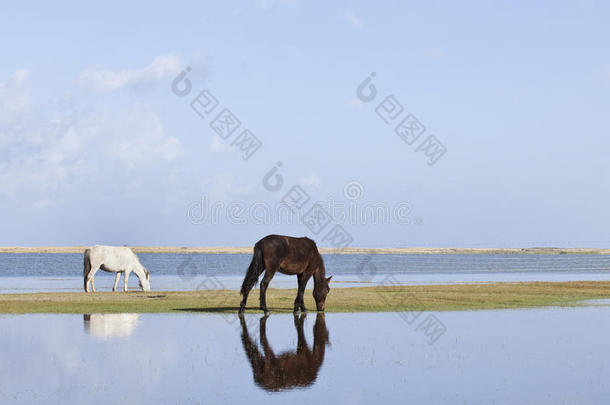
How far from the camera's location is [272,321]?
21.5 m

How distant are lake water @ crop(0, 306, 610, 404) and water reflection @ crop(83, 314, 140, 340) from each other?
5 cm

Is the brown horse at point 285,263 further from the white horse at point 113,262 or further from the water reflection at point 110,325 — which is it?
the white horse at point 113,262

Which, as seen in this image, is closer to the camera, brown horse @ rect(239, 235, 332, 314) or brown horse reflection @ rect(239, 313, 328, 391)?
brown horse reflection @ rect(239, 313, 328, 391)

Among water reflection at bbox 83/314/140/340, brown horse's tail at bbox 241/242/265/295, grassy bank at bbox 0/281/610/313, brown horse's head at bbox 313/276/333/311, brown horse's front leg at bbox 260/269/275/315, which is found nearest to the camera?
water reflection at bbox 83/314/140/340

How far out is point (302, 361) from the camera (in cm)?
1404

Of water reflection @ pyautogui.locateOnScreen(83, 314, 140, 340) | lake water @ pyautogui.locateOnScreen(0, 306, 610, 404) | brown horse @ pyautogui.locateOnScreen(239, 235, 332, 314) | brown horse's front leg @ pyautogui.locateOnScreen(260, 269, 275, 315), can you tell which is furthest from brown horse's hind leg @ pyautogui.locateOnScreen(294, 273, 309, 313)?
water reflection @ pyautogui.locateOnScreen(83, 314, 140, 340)

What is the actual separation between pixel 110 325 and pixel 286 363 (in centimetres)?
775

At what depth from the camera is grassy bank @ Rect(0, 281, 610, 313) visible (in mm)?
25438

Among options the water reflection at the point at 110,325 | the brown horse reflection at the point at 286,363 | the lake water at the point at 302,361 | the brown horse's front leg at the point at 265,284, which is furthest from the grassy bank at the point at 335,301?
the brown horse reflection at the point at 286,363

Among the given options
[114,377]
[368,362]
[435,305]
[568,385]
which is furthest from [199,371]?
[435,305]

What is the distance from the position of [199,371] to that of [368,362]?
3.15m

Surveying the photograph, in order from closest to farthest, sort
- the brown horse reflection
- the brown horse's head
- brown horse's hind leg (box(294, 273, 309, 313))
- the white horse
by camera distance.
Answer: the brown horse reflection, brown horse's hind leg (box(294, 273, 309, 313)), the brown horse's head, the white horse

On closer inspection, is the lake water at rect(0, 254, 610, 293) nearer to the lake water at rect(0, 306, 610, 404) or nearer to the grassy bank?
the grassy bank

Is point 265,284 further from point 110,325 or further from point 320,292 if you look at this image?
point 110,325
